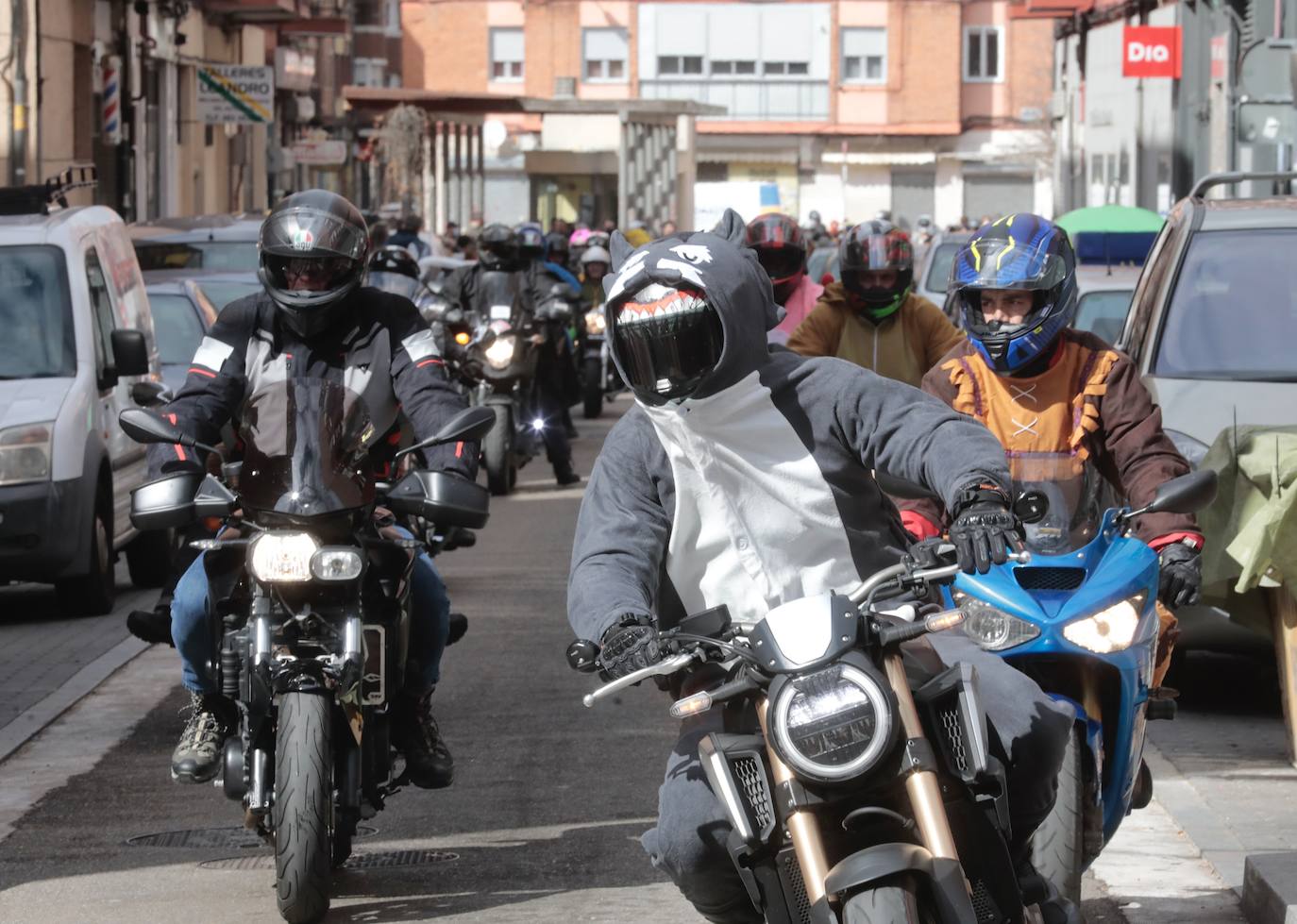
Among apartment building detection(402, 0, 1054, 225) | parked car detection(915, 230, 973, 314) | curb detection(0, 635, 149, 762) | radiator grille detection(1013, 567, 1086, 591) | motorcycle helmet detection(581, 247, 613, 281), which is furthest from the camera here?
apartment building detection(402, 0, 1054, 225)

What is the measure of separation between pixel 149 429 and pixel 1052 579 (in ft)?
7.07

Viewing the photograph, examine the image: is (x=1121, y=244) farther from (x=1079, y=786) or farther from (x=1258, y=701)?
(x=1079, y=786)

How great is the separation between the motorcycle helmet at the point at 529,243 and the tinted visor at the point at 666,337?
14568 mm

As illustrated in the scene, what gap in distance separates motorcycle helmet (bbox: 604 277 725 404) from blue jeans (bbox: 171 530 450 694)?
90.4 inches

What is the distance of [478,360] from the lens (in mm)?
18094

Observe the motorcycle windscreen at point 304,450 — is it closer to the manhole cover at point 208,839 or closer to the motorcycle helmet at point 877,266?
the manhole cover at point 208,839

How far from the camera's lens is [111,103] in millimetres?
31031

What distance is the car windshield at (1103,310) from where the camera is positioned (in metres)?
13.5

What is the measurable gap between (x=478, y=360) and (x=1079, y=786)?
13141 mm

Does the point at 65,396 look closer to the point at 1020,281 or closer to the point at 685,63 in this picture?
the point at 1020,281

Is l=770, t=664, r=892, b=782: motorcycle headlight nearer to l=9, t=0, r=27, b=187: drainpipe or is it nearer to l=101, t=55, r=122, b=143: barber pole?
l=9, t=0, r=27, b=187: drainpipe

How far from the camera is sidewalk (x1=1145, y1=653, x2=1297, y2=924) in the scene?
6.88 metres

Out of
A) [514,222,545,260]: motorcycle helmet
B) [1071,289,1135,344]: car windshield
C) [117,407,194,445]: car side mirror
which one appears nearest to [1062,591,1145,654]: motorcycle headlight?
[117,407,194,445]: car side mirror

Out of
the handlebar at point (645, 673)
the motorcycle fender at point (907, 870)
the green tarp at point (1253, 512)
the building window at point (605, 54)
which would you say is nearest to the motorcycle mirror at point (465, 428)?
the handlebar at point (645, 673)
